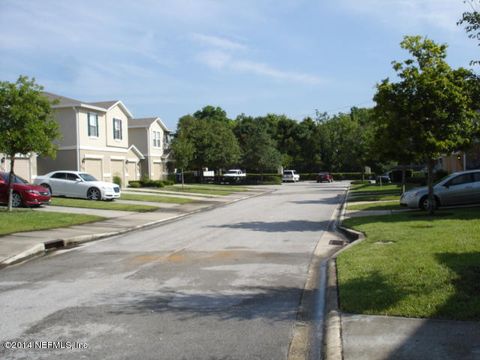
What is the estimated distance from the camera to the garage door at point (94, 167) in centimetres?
3659

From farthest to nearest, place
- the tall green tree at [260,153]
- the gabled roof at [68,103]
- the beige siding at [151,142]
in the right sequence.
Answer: the tall green tree at [260,153] → the beige siding at [151,142] → the gabled roof at [68,103]

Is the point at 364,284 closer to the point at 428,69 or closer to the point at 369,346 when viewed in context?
the point at 369,346

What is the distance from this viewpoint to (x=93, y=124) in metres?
37.7

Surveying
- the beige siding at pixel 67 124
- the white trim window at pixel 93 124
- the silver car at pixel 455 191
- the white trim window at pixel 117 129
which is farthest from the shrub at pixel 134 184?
the silver car at pixel 455 191

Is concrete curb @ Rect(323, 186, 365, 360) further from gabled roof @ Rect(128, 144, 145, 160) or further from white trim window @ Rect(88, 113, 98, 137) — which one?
gabled roof @ Rect(128, 144, 145, 160)

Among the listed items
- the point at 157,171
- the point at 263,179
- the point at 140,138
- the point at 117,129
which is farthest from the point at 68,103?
the point at 263,179

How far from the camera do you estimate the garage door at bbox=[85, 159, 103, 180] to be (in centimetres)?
3659

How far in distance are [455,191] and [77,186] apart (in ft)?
61.2

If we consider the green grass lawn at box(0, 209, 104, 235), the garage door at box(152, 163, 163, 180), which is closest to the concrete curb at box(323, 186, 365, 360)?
the green grass lawn at box(0, 209, 104, 235)

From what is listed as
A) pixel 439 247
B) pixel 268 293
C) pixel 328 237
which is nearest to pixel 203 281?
pixel 268 293

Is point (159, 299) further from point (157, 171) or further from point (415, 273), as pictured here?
point (157, 171)

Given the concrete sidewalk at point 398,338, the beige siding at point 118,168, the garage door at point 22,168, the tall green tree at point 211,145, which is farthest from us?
the tall green tree at point 211,145

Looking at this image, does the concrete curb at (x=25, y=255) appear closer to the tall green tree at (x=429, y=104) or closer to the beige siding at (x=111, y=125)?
the tall green tree at (x=429, y=104)

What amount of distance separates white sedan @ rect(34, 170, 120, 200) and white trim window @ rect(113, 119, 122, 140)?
12838mm
